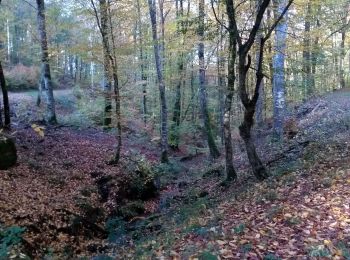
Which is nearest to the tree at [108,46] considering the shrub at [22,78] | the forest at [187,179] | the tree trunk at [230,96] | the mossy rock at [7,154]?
the forest at [187,179]

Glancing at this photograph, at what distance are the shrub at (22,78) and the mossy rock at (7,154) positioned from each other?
81.7ft

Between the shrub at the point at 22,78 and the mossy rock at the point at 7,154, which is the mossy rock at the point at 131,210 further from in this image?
the shrub at the point at 22,78

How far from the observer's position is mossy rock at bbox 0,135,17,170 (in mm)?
11688

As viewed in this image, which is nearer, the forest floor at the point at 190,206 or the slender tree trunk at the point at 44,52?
the forest floor at the point at 190,206

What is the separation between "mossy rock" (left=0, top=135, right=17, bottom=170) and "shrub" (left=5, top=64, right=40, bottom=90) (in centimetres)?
2490

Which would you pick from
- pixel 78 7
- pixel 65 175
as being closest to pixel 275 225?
pixel 65 175

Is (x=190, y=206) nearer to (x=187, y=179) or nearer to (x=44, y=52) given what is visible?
(x=187, y=179)

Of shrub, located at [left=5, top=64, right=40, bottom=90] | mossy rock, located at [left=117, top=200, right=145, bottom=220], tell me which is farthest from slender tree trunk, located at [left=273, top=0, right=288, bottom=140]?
shrub, located at [left=5, top=64, right=40, bottom=90]

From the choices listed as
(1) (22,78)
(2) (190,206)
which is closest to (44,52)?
(2) (190,206)

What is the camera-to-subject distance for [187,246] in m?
5.98

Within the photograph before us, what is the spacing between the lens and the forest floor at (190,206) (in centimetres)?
594

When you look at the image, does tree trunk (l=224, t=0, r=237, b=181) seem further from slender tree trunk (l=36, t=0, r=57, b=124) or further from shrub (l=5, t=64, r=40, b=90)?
shrub (l=5, t=64, r=40, b=90)

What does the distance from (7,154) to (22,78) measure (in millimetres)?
26281

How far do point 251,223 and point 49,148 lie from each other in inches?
415
